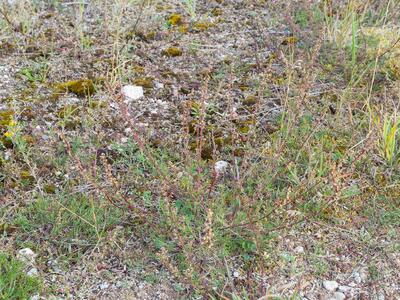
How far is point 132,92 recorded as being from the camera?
3439 millimetres

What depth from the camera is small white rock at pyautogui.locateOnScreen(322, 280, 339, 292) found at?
8.13 ft

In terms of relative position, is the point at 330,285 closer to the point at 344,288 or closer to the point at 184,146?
the point at 344,288

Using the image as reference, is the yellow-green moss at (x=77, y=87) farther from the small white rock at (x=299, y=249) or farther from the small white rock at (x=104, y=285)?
the small white rock at (x=299, y=249)

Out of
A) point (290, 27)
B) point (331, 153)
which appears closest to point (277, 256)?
point (331, 153)

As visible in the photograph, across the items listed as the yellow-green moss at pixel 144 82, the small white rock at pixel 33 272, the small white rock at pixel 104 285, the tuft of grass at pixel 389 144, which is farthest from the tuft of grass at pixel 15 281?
the tuft of grass at pixel 389 144

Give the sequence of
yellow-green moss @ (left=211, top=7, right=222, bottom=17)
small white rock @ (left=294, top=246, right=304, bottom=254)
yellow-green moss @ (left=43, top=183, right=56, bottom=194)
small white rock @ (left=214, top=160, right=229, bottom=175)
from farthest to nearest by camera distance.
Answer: yellow-green moss @ (left=211, top=7, right=222, bottom=17), small white rock @ (left=214, top=160, right=229, bottom=175), yellow-green moss @ (left=43, top=183, right=56, bottom=194), small white rock @ (left=294, top=246, right=304, bottom=254)

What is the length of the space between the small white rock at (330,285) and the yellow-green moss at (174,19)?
2.34m

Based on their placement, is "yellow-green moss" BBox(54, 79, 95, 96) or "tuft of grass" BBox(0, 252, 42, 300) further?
"yellow-green moss" BBox(54, 79, 95, 96)

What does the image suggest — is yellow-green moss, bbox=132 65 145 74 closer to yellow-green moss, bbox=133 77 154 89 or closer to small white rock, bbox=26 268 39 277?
yellow-green moss, bbox=133 77 154 89

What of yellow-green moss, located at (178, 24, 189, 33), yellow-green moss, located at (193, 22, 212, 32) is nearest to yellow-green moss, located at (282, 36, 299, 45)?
yellow-green moss, located at (193, 22, 212, 32)

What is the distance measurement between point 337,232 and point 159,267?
86cm

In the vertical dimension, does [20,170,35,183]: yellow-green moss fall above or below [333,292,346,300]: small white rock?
above

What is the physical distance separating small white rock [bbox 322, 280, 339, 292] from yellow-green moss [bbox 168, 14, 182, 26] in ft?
7.67

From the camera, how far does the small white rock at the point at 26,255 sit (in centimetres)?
238
